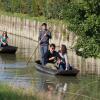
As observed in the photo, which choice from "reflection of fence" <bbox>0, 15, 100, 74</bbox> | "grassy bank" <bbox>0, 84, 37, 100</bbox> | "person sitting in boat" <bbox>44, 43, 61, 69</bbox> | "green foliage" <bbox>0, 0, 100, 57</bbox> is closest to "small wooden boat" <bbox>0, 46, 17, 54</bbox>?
"reflection of fence" <bbox>0, 15, 100, 74</bbox>

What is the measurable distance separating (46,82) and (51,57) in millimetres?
3765

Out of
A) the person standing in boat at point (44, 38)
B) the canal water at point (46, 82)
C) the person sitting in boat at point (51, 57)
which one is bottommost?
the canal water at point (46, 82)

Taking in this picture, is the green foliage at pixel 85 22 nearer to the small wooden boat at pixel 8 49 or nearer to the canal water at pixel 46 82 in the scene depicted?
the canal water at pixel 46 82

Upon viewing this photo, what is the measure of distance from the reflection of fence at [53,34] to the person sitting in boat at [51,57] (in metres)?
1.59

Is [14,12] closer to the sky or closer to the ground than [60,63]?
closer to the sky

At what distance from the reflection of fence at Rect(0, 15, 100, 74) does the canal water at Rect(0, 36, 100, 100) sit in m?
2.54

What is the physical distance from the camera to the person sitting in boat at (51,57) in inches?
988

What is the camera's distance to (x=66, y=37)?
37.8 metres

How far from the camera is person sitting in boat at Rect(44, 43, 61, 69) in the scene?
25094mm

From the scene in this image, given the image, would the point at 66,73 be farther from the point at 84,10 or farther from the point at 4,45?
the point at 4,45

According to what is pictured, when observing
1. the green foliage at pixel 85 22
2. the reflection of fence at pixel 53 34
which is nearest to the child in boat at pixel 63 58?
the green foliage at pixel 85 22

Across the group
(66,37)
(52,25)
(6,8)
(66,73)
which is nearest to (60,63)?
(66,73)

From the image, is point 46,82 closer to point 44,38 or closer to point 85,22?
point 85,22

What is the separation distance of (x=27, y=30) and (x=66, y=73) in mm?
23551
